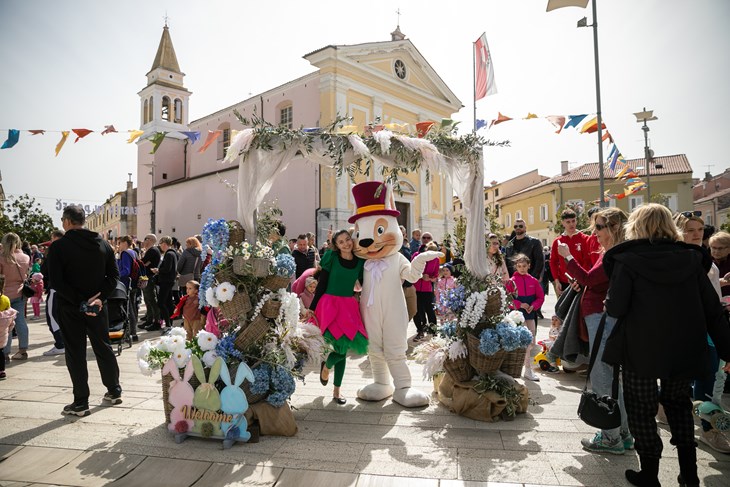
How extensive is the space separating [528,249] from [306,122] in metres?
15.6

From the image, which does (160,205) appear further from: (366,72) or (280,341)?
(280,341)

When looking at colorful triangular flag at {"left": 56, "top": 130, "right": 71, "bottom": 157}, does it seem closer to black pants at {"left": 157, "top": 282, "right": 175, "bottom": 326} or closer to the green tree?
black pants at {"left": 157, "top": 282, "right": 175, "bottom": 326}

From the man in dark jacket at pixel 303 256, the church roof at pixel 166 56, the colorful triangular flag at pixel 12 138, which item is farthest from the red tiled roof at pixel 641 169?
the colorful triangular flag at pixel 12 138

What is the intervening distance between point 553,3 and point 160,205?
2499 cm

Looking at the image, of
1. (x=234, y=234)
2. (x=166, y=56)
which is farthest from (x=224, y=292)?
(x=166, y=56)

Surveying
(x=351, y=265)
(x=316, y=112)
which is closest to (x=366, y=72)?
(x=316, y=112)

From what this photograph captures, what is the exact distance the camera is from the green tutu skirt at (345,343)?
4672mm

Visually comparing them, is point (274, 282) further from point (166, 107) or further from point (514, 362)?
point (166, 107)

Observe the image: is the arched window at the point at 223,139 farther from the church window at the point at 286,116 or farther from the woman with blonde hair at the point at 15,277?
→ the woman with blonde hair at the point at 15,277

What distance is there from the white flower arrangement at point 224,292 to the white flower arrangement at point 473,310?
7.23 feet

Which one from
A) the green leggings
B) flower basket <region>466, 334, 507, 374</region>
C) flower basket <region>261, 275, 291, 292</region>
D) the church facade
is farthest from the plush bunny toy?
the church facade

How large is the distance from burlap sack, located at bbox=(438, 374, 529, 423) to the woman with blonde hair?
6.21 metres

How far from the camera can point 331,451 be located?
3.62 meters

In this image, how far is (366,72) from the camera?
21.1m
